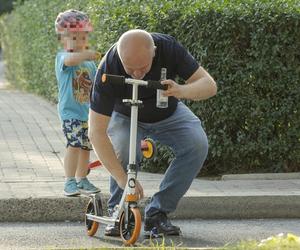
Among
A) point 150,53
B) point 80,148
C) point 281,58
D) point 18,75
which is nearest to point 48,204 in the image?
point 80,148

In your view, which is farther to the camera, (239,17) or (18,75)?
(18,75)

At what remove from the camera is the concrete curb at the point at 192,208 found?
7.30 metres

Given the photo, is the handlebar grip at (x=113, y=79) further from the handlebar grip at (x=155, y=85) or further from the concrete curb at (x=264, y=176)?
the concrete curb at (x=264, y=176)

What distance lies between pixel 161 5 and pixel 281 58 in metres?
1.23

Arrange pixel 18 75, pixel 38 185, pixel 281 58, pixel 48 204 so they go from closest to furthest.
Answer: pixel 48 204 < pixel 38 185 < pixel 281 58 < pixel 18 75

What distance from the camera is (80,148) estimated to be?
752 centimetres

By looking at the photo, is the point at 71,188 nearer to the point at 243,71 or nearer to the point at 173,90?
the point at 173,90

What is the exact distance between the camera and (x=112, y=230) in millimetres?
6395

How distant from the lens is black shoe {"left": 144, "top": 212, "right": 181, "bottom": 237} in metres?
6.43

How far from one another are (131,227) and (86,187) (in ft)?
4.72

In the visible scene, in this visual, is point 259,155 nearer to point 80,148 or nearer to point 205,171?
point 205,171

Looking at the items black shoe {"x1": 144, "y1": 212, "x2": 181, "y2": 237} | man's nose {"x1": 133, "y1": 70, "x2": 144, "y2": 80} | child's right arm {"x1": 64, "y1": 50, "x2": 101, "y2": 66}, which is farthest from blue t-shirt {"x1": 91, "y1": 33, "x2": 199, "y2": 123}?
child's right arm {"x1": 64, "y1": 50, "x2": 101, "y2": 66}

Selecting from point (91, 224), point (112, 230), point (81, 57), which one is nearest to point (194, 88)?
point (112, 230)

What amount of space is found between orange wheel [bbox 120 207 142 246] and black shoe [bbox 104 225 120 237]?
12 centimetres
